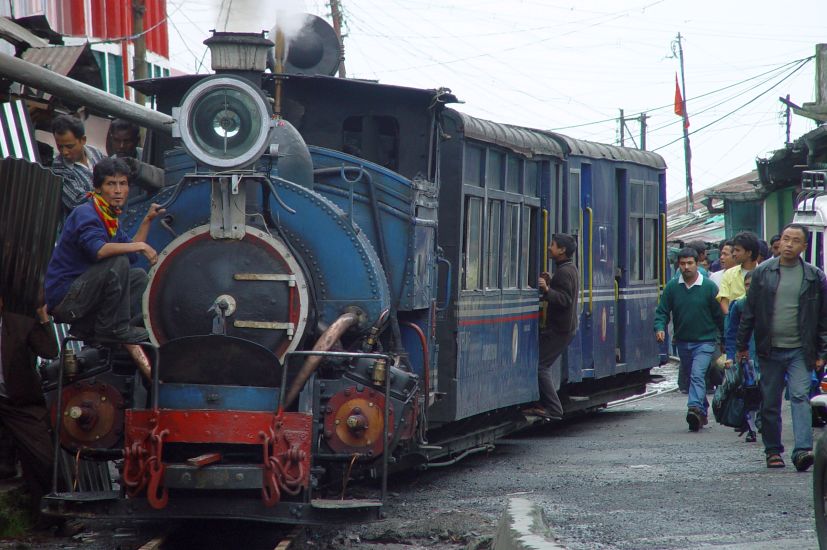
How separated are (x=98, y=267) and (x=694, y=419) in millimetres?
7826

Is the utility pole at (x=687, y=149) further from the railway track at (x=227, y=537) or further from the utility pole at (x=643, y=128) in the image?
the railway track at (x=227, y=537)

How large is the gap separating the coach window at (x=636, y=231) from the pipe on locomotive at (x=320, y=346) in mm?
8812

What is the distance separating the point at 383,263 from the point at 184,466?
2238 mm

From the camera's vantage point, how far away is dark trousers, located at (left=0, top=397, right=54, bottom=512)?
25.5 feet

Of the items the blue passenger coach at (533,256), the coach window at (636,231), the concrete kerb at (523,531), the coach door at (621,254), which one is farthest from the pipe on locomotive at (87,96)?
the coach window at (636,231)

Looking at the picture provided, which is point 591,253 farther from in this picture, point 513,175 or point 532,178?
point 513,175

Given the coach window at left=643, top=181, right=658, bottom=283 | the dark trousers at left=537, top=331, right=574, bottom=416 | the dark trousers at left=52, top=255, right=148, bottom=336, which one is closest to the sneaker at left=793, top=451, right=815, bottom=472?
the dark trousers at left=537, top=331, right=574, bottom=416

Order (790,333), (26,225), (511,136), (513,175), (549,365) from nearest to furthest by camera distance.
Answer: (26,225)
(790,333)
(511,136)
(513,175)
(549,365)

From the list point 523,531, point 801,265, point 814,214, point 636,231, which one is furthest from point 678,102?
point 523,531

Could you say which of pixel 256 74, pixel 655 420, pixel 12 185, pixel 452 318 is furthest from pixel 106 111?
pixel 655 420

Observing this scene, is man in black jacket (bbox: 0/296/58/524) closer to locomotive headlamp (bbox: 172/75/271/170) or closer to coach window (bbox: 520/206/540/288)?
locomotive headlamp (bbox: 172/75/271/170)

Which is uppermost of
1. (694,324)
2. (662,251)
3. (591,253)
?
(662,251)

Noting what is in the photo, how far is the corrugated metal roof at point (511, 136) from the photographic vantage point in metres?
10.1

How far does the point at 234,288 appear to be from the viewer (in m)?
7.20
